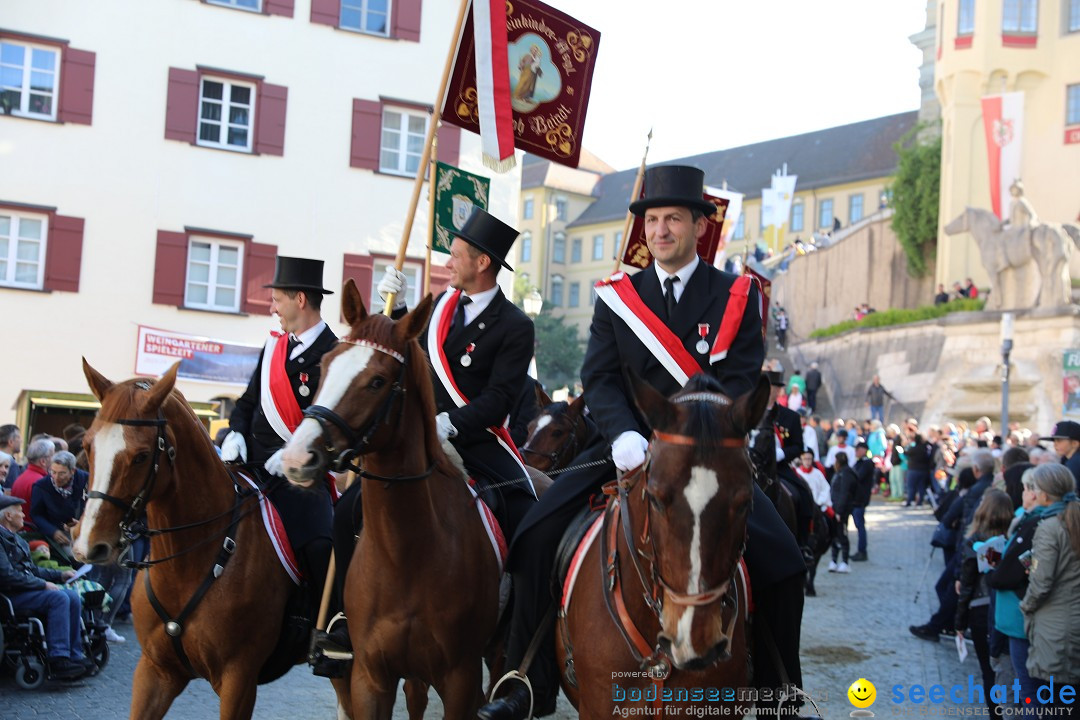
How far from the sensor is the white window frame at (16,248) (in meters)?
24.1

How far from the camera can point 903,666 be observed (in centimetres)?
1100

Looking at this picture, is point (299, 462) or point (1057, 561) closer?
point (299, 462)

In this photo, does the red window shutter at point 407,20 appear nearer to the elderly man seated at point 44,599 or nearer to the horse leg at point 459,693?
the elderly man seated at point 44,599

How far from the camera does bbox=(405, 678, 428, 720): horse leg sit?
19.6 ft

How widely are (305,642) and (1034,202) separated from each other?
4695cm

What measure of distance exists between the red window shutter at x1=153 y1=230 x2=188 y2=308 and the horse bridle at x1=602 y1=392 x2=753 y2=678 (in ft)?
73.1

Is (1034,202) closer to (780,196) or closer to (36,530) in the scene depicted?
(780,196)

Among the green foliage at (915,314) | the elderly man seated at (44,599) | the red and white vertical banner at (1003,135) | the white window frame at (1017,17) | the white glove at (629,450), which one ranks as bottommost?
the elderly man seated at (44,599)

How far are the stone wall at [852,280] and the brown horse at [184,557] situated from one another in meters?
52.1

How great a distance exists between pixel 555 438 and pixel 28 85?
1885 cm

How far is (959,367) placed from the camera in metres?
38.9

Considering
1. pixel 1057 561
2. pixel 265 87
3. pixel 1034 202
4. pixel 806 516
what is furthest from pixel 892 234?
pixel 1057 561

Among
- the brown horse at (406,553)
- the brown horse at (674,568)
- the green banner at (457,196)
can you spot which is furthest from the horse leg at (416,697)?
the green banner at (457,196)

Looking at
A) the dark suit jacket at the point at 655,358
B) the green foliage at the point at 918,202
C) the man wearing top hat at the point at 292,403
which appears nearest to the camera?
the dark suit jacket at the point at 655,358
